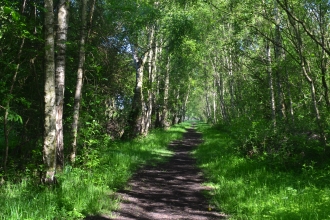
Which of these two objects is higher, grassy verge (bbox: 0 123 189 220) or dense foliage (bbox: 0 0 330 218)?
dense foliage (bbox: 0 0 330 218)

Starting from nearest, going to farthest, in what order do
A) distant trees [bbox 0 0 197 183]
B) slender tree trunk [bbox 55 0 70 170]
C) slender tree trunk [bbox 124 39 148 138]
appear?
distant trees [bbox 0 0 197 183]
slender tree trunk [bbox 55 0 70 170]
slender tree trunk [bbox 124 39 148 138]

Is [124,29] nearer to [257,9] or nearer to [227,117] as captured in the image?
[257,9]

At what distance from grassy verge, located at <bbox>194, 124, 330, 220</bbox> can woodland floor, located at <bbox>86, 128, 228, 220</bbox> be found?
1.35 feet

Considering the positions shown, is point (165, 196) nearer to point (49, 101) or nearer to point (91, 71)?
point (49, 101)

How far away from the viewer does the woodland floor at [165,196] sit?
647 cm

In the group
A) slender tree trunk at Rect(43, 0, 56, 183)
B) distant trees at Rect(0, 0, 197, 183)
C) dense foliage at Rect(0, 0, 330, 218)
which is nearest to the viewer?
slender tree trunk at Rect(43, 0, 56, 183)

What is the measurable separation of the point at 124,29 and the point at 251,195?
942 cm

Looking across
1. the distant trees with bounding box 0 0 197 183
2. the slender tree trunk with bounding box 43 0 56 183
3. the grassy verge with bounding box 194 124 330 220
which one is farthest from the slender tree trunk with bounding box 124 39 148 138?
the slender tree trunk with bounding box 43 0 56 183

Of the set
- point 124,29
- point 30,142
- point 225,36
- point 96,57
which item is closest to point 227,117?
point 225,36

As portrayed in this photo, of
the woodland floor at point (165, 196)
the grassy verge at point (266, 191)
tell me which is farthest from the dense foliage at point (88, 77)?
the woodland floor at point (165, 196)

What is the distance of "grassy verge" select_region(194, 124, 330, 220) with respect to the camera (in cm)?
563

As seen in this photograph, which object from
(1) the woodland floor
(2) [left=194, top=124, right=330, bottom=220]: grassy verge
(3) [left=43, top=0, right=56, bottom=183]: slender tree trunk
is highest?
(3) [left=43, top=0, right=56, bottom=183]: slender tree trunk

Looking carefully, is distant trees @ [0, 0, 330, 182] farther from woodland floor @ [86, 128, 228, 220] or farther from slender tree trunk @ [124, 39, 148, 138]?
woodland floor @ [86, 128, 228, 220]

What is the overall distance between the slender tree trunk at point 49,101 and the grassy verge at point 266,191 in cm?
373
